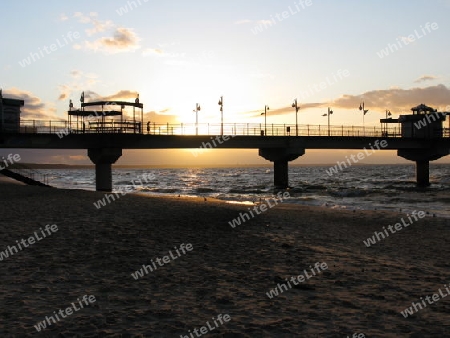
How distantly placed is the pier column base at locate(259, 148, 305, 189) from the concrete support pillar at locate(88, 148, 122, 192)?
62.1 feet

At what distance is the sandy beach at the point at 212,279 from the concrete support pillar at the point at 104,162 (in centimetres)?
2124

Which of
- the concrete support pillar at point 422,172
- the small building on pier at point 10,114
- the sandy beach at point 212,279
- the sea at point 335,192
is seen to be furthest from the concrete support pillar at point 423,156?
the small building on pier at point 10,114

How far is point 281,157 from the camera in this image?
49.5 meters

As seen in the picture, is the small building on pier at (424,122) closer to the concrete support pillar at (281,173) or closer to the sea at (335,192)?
the sea at (335,192)

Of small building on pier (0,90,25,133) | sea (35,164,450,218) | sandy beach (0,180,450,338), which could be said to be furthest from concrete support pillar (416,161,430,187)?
small building on pier (0,90,25,133)

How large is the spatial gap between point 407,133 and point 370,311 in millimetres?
55853

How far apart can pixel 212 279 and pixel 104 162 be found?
1227 inches

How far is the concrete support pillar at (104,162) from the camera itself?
123ft

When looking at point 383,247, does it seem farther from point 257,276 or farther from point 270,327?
point 270,327

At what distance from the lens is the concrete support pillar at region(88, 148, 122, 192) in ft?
123

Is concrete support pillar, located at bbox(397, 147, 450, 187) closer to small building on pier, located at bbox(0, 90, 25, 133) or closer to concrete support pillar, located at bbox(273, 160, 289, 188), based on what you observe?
concrete support pillar, located at bbox(273, 160, 289, 188)

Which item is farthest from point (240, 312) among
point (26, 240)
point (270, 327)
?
point (26, 240)

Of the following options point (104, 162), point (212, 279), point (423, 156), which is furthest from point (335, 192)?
point (212, 279)

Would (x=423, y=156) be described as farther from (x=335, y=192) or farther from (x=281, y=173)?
(x=281, y=173)
